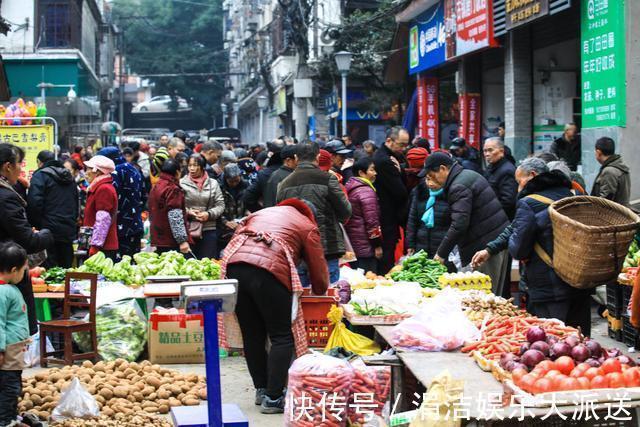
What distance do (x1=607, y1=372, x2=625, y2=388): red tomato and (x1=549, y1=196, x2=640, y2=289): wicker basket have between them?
2.13 metres

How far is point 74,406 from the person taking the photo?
291 inches

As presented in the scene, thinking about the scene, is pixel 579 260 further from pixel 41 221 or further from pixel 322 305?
pixel 41 221

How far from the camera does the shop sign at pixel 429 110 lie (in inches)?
928

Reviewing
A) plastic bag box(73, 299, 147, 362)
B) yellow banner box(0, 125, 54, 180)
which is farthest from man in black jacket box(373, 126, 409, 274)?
yellow banner box(0, 125, 54, 180)

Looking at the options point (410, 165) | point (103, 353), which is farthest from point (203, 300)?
point (410, 165)

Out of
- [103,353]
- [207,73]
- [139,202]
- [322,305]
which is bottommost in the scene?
Answer: [103,353]

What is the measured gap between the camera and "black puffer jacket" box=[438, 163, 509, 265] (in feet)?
31.5

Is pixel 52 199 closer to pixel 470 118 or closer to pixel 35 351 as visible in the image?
pixel 35 351

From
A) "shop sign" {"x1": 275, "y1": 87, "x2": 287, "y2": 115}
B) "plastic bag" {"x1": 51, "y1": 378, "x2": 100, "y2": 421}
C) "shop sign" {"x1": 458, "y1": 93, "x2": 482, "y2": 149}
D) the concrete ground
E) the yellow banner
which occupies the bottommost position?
the concrete ground

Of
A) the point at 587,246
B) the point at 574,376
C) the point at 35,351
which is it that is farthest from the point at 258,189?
the point at 574,376

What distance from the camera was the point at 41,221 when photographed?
11414mm

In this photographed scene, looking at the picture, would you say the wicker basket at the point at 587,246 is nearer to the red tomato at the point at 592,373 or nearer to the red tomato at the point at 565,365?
the red tomato at the point at 565,365

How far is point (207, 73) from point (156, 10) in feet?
24.5

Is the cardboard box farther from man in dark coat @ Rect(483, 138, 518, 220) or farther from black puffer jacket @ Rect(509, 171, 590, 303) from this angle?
man in dark coat @ Rect(483, 138, 518, 220)
